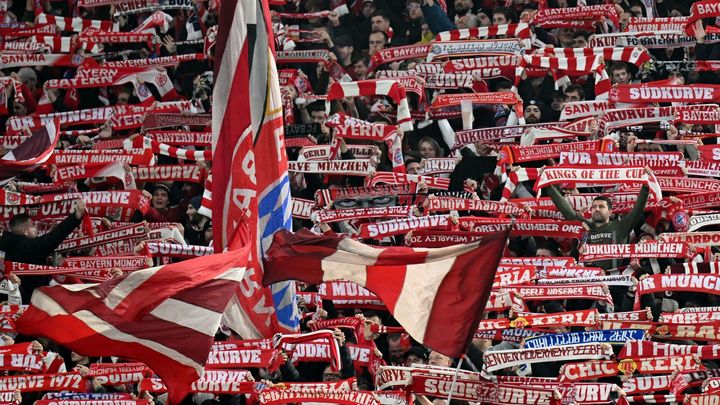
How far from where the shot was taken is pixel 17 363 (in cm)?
2270

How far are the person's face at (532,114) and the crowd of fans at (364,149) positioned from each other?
7 centimetres

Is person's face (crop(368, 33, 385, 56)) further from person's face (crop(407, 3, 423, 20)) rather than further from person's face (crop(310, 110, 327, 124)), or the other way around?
person's face (crop(310, 110, 327, 124))

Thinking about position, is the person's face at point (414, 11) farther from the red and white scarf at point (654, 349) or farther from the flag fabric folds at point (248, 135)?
the red and white scarf at point (654, 349)

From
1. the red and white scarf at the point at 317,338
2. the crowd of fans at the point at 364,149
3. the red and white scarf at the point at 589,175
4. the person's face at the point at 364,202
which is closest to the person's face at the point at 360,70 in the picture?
the crowd of fans at the point at 364,149

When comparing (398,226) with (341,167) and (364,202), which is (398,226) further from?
(341,167)

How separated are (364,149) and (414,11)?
332 cm

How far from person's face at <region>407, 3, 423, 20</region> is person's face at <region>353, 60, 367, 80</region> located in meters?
1.07

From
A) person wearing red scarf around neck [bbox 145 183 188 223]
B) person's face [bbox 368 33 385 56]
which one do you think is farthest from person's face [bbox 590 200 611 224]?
person's face [bbox 368 33 385 56]

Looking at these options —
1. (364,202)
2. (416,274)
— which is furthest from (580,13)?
(416,274)

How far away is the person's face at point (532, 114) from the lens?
2702cm

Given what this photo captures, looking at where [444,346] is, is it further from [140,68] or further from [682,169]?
[140,68]

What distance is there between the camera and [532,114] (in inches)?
1065

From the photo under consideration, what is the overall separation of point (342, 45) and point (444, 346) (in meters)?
10.7

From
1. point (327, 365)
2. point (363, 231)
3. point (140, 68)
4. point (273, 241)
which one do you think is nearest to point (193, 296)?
point (273, 241)
